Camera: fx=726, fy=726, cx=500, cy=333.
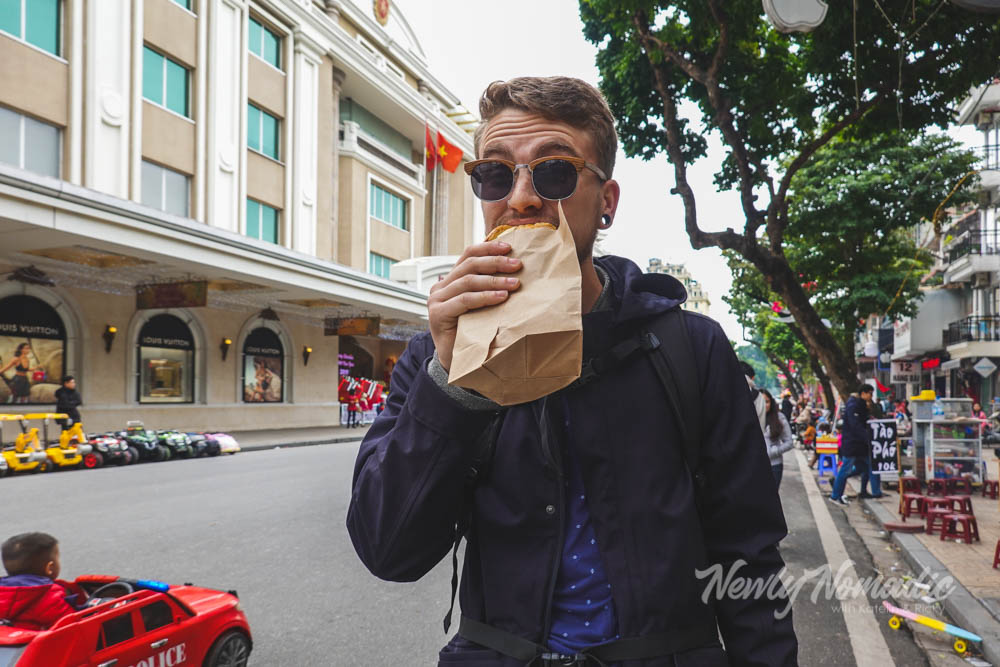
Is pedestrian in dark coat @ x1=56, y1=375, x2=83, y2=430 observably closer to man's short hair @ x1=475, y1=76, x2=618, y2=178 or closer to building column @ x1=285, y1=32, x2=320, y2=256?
building column @ x1=285, y1=32, x2=320, y2=256

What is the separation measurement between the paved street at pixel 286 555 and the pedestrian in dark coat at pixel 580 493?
3191mm

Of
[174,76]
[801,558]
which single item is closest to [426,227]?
[174,76]

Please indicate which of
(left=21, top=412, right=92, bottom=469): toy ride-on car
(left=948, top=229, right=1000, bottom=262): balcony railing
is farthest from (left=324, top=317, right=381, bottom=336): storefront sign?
(left=948, top=229, right=1000, bottom=262): balcony railing

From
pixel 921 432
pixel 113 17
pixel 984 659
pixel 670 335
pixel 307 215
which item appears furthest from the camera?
pixel 307 215

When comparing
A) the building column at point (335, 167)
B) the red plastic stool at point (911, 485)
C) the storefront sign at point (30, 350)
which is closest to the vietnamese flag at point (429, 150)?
the building column at point (335, 167)

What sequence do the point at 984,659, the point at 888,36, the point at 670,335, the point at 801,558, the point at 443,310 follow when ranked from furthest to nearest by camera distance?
the point at 888,36 < the point at 801,558 < the point at 984,659 < the point at 670,335 < the point at 443,310

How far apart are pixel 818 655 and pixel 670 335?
380 centimetres

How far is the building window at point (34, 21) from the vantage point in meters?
16.2

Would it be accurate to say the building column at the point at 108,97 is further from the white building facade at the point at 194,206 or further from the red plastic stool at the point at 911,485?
the red plastic stool at the point at 911,485

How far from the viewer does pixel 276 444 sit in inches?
774

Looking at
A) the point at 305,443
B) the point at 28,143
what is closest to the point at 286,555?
the point at 305,443

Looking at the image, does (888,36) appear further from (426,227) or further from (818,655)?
(426,227)

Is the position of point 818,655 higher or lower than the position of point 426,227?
lower

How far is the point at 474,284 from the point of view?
1228 millimetres
